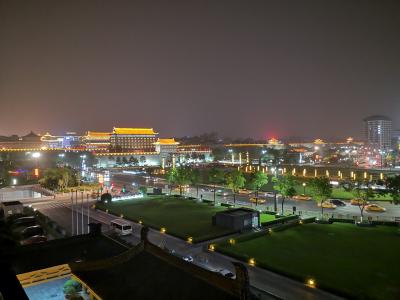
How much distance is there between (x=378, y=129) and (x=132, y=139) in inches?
5309

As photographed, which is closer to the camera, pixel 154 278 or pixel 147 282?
pixel 147 282

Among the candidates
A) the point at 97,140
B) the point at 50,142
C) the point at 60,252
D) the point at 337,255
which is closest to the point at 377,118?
the point at 97,140

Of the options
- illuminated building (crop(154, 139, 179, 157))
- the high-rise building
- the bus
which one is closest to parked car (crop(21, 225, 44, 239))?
the bus

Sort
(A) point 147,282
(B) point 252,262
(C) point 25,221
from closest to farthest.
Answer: (A) point 147,282 < (B) point 252,262 < (C) point 25,221

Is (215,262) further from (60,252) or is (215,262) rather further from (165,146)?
(165,146)

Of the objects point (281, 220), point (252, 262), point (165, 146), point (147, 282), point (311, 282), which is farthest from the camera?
point (165, 146)

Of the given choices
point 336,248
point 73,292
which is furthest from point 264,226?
→ point 73,292

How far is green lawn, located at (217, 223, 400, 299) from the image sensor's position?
15.4m

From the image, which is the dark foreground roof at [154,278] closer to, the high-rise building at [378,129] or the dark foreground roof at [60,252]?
the dark foreground roof at [60,252]

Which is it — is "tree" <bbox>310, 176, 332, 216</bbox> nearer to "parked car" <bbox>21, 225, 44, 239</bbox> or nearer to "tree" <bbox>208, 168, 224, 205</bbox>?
"tree" <bbox>208, 168, 224, 205</bbox>

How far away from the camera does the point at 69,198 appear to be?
44125mm

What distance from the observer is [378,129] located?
180 meters

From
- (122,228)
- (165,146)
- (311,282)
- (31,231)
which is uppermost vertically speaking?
(165,146)

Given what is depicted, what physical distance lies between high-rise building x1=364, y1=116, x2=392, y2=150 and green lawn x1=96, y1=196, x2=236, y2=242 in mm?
168553
